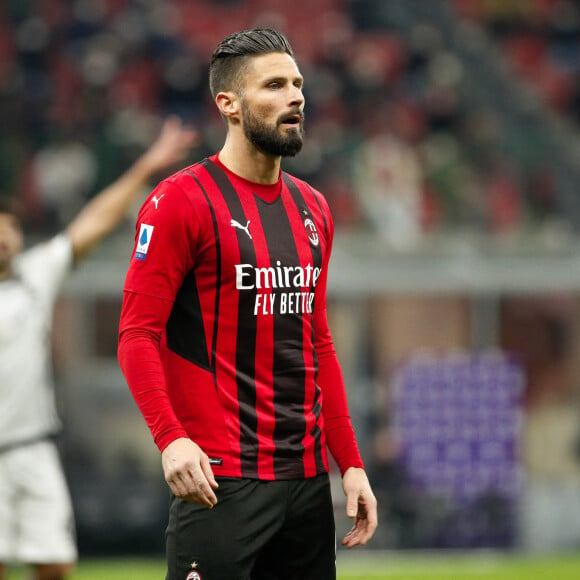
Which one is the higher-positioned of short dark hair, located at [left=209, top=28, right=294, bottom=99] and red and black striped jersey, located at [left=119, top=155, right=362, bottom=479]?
short dark hair, located at [left=209, top=28, right=294, bottom=99]

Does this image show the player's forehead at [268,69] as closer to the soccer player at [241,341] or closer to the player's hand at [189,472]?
the soccer player at [241,341]

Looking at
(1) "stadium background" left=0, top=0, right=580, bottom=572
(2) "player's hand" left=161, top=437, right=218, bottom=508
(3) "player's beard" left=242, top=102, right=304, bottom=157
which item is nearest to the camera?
(2) "player's hand" left=161, top=437, right=218, bottom=508

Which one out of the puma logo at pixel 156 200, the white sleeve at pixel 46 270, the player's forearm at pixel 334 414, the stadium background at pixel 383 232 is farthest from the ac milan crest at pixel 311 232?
the stadium background at pixel 383 232

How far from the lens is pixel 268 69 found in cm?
319

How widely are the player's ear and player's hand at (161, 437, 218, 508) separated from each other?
86 cm

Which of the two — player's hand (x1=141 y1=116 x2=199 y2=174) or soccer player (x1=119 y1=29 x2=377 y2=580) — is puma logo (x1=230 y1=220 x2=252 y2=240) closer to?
soccer player (x1=119 y1=29 x2=377 y2=580)

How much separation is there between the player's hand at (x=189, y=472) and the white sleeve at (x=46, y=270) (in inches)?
108

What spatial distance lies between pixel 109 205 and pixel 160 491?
545 centimetres

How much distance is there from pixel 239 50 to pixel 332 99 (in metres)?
10.2

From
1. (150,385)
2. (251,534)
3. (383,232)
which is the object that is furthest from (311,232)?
(383,232)

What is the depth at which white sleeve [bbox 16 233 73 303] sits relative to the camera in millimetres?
5508

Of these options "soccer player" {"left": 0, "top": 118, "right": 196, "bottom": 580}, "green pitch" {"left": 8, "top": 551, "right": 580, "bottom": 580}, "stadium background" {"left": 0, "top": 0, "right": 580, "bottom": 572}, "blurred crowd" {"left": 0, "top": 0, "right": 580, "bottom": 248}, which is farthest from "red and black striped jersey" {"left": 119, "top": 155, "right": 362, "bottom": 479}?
"blurred crowd" {"left": 0, "top": 0, "right": 580, "bottom": 248}

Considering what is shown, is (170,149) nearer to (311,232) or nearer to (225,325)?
(311,232)

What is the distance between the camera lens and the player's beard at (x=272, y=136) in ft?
10.5
